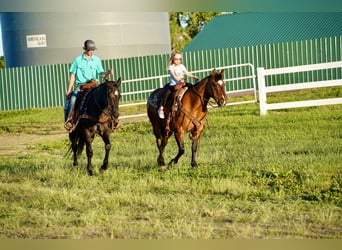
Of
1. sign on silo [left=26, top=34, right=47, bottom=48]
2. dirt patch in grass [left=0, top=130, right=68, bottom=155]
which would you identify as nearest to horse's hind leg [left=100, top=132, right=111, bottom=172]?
dirt patch in grass [left=0, top=130, right=68, bottom=155]

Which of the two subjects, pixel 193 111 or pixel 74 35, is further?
pixel 74 35

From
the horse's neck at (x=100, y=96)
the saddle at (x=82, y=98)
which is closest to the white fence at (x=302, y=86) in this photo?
the saddle at (x=82, y=98)

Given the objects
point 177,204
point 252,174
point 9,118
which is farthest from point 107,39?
point 177,204

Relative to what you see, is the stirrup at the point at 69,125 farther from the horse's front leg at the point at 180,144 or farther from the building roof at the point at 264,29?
the building roof at the point at 264,29

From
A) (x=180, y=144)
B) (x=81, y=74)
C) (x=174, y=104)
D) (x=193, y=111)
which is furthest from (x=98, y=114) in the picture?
(x=193, y=111)

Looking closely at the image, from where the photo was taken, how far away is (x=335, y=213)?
6523 millimetres

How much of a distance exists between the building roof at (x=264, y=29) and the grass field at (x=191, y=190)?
16623 mm

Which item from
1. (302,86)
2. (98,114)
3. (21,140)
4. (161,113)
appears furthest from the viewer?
(21,140)

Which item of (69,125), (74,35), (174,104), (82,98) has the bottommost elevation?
(69,125)

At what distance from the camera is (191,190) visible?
8.57 m

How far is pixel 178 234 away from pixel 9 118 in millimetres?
22990

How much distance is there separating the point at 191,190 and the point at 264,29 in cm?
2717

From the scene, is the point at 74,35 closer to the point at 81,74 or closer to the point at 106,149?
the point at 81,74

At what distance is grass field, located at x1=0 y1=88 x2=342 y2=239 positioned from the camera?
6.06 meters
